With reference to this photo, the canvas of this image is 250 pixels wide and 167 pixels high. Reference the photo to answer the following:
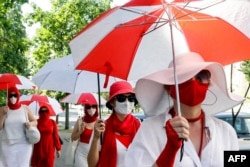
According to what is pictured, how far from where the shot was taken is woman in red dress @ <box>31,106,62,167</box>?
33.9ft

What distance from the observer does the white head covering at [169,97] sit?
3311mm

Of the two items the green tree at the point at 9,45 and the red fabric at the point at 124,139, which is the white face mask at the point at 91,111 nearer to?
the red fabric at the point at 124,139

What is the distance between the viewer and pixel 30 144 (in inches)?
370

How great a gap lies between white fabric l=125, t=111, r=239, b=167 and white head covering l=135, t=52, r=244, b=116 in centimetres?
19

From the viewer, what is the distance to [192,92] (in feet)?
10.4

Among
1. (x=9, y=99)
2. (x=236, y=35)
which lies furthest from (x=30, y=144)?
(x=236, y=35)

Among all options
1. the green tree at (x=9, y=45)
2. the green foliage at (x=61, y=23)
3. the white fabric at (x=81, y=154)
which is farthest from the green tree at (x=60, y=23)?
the white fabric at (x=81, y=154)

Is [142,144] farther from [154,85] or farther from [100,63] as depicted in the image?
[100,63]

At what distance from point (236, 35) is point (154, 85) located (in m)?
1.11

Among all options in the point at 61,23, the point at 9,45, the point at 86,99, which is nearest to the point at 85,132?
the point at 86,99

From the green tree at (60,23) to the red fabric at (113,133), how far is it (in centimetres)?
2669

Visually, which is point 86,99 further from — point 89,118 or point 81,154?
point 81,154

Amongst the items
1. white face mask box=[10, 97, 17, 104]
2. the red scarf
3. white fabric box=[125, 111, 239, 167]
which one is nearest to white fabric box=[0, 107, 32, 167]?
white face mask box=[10, 97, 17, 104]

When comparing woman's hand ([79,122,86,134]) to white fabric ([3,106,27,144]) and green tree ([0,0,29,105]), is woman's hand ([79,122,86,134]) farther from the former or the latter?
green tree ([0,0,29,105])
